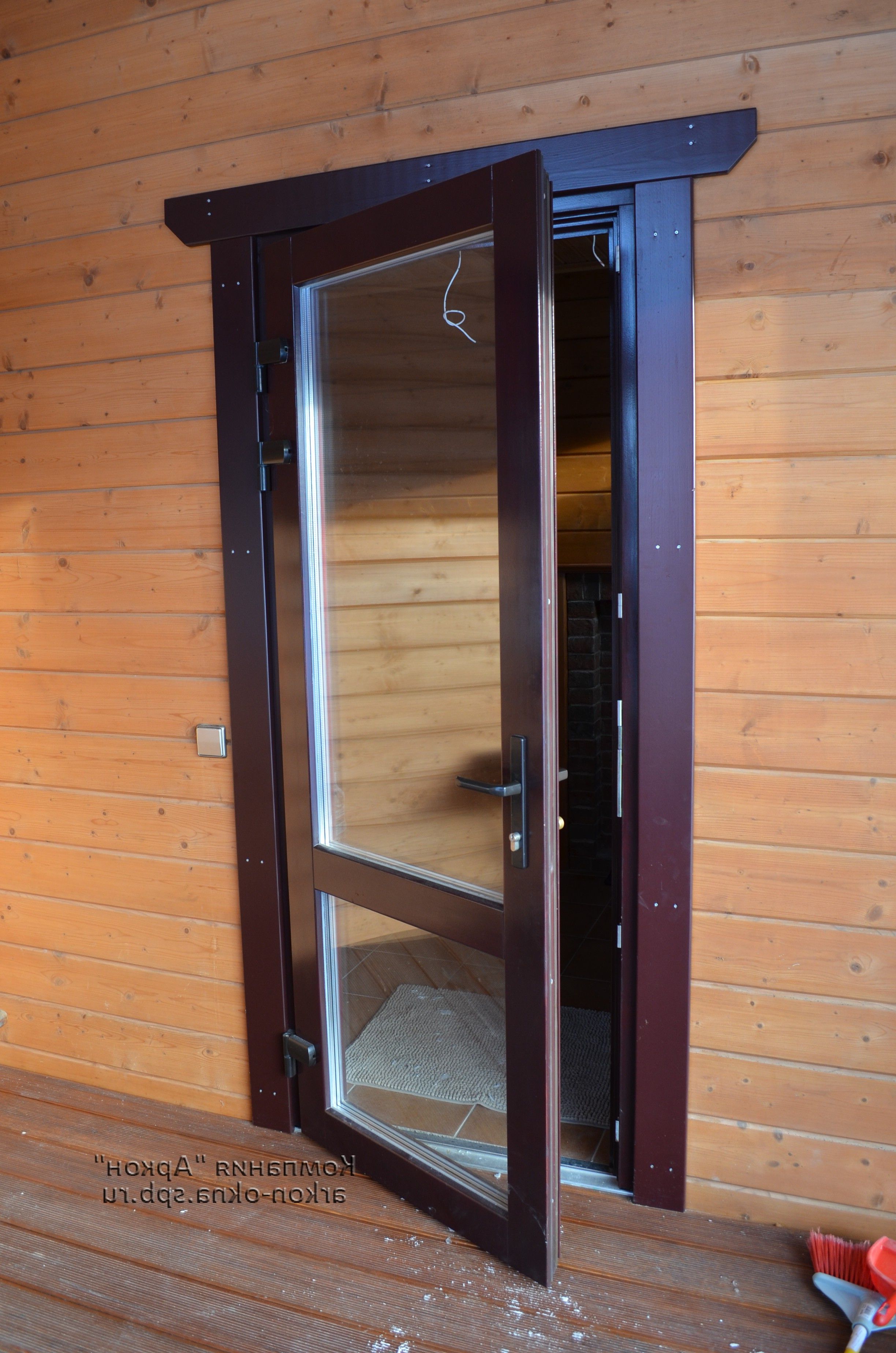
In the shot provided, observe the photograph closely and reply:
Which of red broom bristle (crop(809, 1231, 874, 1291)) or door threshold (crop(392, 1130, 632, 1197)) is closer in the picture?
red broom bristle (crop(809, 1231, 874, 1291))

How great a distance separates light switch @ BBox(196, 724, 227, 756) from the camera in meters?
2.37

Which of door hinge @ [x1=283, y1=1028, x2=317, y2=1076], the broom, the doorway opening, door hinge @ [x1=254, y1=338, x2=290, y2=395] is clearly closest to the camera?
the broom

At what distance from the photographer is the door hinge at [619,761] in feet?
6.66

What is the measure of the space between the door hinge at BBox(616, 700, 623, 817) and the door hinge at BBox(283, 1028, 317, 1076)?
3.06 feet

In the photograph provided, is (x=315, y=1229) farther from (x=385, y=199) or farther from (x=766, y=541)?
(x=385, y=199)

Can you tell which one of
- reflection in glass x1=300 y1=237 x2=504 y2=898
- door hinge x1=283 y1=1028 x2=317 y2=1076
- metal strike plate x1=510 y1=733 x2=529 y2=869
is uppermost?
reflection in glass x1=300 y1=237 x2=504 y2=898

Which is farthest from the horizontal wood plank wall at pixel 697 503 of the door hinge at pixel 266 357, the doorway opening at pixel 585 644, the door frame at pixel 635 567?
the doorway opening at pixel 585 644

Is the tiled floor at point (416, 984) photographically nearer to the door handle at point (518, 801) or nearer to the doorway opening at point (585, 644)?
the door handle at point (518, 801)

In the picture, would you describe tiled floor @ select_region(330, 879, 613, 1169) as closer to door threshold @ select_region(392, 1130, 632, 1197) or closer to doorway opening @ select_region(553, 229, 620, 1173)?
door threshold @ select_region(392, 1130, 632, 1197)

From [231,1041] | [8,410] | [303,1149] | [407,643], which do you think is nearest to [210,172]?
[8,410]

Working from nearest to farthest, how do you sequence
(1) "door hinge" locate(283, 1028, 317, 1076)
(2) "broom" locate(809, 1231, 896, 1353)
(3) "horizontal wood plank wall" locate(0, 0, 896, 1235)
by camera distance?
(2) "broom" locate(809, 1231, 896, 1353) → (3) "horizontal wood plank wall" locate(0, 0, 896, 1235) → (1) "door hinge" locate(283, 1028, 317, 1076)

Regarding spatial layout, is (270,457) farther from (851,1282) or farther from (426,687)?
(851,1282)

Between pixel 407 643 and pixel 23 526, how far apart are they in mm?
1207

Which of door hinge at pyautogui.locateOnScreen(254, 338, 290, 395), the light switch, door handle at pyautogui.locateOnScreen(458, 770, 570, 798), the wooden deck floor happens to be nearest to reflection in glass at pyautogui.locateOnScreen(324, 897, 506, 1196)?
the wooden deck floor
